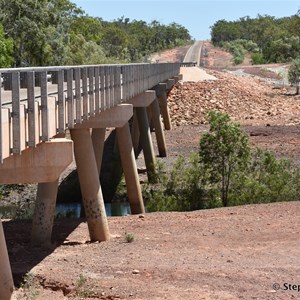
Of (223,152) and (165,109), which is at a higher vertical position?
(223,152)

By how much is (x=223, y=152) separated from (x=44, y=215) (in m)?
10.7

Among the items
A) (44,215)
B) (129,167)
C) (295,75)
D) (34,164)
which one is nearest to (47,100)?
(34,164)

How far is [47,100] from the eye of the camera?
14266 mm

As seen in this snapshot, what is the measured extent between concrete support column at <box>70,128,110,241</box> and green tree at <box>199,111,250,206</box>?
9245mm

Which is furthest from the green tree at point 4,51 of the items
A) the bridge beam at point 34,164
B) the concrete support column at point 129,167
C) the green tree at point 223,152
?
the bridge beam at point 34,164

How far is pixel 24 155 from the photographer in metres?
14.4

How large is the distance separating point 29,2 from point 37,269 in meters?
46.6

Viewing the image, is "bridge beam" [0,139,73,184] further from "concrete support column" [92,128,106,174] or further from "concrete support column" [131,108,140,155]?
"concrete support column" [131,108,140,155]

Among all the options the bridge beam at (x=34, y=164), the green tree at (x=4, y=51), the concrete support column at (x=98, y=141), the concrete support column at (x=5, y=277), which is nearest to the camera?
the concrete support column at (x=5, y=277)

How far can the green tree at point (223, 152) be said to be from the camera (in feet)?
99.3

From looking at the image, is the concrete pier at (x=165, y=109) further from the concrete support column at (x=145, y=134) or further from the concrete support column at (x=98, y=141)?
the concrete support column at (x=98, y=141)

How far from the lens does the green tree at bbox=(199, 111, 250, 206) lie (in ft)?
99.3

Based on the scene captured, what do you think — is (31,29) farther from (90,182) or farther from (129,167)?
(90,182)

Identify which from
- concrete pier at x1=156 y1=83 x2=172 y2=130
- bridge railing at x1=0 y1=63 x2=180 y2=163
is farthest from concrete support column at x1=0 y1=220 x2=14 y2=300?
concrete pier at x1=156 y1=83 x2=172 y2=130
